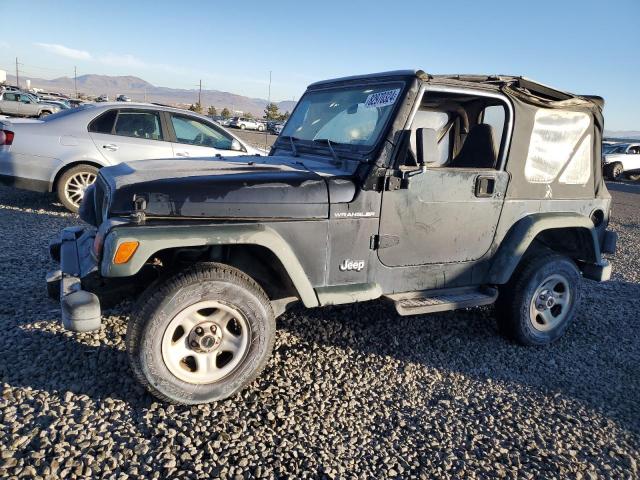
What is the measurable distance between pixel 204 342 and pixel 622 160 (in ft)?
83.1

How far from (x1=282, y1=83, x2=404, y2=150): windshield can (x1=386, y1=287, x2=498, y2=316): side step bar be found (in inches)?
45.9

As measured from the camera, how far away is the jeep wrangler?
274 cm

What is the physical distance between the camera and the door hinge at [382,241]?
10.7 feet

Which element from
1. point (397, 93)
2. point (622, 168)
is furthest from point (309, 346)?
point (622, 168)

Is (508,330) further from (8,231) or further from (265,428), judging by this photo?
(8,231)

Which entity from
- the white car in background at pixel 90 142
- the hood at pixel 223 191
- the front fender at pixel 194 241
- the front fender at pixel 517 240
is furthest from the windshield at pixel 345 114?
the white car in background at pixel 90 142

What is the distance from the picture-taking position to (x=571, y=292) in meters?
4.19

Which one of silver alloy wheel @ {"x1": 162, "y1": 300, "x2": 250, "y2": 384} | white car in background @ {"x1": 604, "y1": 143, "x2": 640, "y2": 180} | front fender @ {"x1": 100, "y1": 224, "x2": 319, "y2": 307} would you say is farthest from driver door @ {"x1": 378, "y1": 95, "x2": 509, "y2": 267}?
white car in background @ {"x1": 604, "y1": 143, "x2": 640, "y2": 180}

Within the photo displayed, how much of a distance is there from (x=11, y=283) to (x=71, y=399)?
2153mm

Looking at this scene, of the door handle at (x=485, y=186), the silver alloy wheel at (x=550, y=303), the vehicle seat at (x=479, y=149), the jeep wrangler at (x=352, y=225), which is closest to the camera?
the jeep wrangler at (x=352, y=225)

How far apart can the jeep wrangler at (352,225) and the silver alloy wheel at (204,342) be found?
0.4 inches

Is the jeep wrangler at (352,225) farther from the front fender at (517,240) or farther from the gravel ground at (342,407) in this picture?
the gravel ground at (342,407)

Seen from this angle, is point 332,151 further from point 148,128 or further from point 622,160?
point 622,160

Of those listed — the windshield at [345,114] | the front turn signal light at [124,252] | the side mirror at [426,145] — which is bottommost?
the front turn signal light at [124,252]
